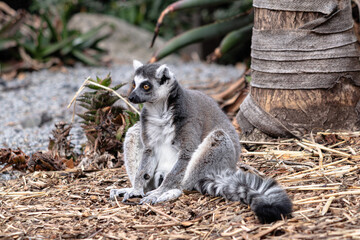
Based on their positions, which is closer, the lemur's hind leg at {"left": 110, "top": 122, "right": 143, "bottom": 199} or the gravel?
the lemur's hind leg at {"left": 110, "top": 122, "right": 143, "bottom": 199}

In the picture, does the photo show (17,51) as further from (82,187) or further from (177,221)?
(177,221)

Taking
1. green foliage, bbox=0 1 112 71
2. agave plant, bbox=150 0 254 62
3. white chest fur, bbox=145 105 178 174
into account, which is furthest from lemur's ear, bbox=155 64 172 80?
green foliage, bbox=0 1 112 71

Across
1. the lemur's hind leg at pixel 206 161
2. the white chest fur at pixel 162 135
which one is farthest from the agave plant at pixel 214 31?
the lemur's hind leg at pixel 206 161

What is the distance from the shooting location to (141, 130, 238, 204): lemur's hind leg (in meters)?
3.50

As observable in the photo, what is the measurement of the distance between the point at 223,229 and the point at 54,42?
932cm

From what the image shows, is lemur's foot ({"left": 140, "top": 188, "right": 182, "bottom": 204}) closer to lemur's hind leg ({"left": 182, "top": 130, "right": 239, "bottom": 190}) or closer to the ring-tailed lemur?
the ring-tailed lemur

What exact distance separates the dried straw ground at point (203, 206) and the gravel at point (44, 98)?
4.18 ft

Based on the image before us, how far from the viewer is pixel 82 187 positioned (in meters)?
3.87

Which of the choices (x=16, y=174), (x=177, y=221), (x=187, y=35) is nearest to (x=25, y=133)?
(x=16, y=174)

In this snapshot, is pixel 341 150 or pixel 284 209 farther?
pixel 341 150

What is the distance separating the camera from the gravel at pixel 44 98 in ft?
19.3

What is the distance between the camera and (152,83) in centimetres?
362

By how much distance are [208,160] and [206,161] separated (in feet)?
0.06

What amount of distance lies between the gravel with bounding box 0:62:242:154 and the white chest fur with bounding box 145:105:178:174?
1192mm
